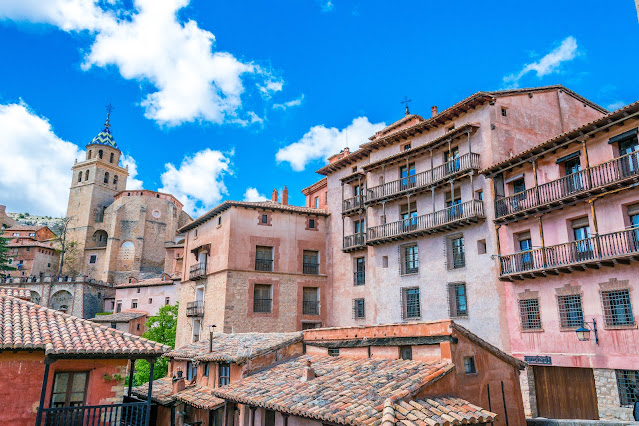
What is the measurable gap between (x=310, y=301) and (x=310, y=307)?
0.42 m

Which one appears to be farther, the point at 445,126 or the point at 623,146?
the point at 445,126

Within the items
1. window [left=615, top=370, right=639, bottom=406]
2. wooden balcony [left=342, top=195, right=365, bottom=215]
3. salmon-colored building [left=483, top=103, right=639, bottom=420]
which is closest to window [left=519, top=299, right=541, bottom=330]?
salmon-colored building [left=483, top=103, right=639, bottom=420]

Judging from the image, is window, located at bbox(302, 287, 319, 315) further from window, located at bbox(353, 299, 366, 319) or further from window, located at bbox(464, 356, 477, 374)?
window, located at bbox(464, 356, 477, 374)

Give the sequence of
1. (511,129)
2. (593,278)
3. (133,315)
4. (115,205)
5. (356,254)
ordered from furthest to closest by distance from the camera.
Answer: (115,205) → (133,315) → (356,254) → (511,129) → (593,278)

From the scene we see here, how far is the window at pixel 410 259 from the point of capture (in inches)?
1077

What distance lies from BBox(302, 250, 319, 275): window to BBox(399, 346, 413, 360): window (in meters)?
20.3

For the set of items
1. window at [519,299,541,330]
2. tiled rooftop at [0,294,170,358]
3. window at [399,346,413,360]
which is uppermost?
window at [519,299,541,330]

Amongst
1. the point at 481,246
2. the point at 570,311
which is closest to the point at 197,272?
the point at 481,246

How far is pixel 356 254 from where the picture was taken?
3222cm

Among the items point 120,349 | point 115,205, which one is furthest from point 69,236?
point 120,349

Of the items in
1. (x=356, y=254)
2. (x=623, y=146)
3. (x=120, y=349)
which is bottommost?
(x=120, y=349)

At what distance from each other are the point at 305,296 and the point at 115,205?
56.0 meters

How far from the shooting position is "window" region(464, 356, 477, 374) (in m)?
13.2

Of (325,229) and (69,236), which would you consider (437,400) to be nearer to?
(325,229)
